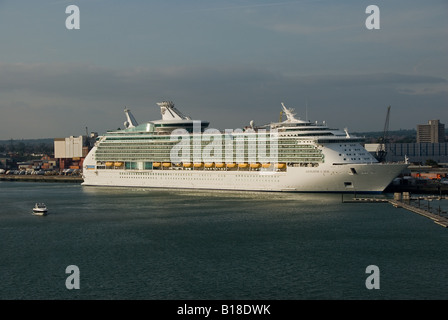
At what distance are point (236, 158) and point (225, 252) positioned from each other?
27293 mm

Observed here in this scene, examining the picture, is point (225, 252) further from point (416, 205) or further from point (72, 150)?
point (72, 150)

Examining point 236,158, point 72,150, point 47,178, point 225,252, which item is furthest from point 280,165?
point 72,150

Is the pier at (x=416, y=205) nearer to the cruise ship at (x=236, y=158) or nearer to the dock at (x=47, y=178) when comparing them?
the cruise ship at (x=236, y=158)

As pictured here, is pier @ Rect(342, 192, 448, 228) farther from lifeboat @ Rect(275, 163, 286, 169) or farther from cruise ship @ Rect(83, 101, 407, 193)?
lifeboat @ Rect(275, 163, 286, 169)

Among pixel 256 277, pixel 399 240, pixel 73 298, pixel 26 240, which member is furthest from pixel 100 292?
pixel 399 240

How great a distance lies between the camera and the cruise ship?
46.7 m

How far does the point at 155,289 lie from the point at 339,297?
6.38 meters

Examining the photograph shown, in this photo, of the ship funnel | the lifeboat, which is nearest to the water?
the lifeboat

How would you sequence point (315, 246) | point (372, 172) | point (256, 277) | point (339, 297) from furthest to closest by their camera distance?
point (372, 172) → point (315, 246) → point (256, 277) → point (339, 297)

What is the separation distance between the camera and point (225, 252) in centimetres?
2625

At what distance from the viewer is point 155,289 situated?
2078 cm

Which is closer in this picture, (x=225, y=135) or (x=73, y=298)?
(x=73, y=298)

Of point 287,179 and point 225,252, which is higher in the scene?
point 287,179

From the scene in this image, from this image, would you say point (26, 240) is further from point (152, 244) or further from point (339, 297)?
point (339, 297)
